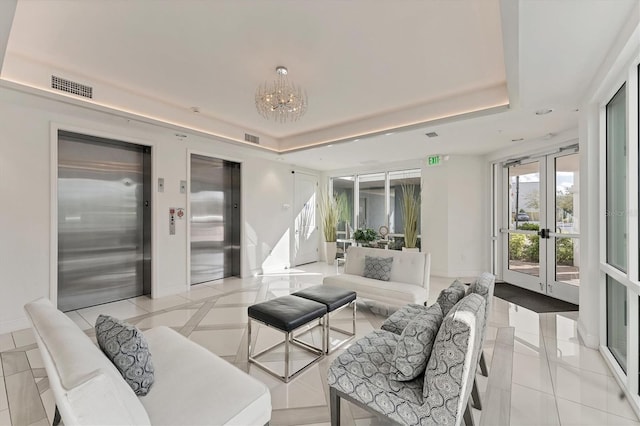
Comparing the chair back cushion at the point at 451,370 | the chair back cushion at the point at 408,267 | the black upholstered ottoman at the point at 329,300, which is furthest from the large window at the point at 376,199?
the chair back cushion at the point at 451,370

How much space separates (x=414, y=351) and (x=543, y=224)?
15.3ft

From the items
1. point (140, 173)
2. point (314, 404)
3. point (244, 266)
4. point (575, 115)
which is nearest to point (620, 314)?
point (575, 115)

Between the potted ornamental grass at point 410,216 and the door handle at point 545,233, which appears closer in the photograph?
the door handle at point 545,233

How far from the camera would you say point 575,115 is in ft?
12.0

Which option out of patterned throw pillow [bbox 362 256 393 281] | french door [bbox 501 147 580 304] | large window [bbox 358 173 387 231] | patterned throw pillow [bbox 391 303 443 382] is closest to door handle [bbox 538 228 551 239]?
french door [bbox 501 147 580 304]

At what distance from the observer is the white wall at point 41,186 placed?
3.28m

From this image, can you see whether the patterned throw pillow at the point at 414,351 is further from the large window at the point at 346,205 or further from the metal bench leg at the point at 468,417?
the large window at the point at 346,205

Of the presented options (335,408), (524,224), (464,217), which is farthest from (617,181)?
(464,217)

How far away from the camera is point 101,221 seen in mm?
4184

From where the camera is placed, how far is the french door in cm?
450

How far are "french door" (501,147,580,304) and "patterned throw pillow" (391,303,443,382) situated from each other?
14.0 ft

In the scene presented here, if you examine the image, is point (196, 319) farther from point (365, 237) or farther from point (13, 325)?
point (365, 237)

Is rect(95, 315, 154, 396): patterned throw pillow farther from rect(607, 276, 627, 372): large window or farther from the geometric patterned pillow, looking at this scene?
rect(607, 276, 627, 372): large window

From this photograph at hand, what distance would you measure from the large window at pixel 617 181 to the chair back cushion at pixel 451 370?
211 cm
